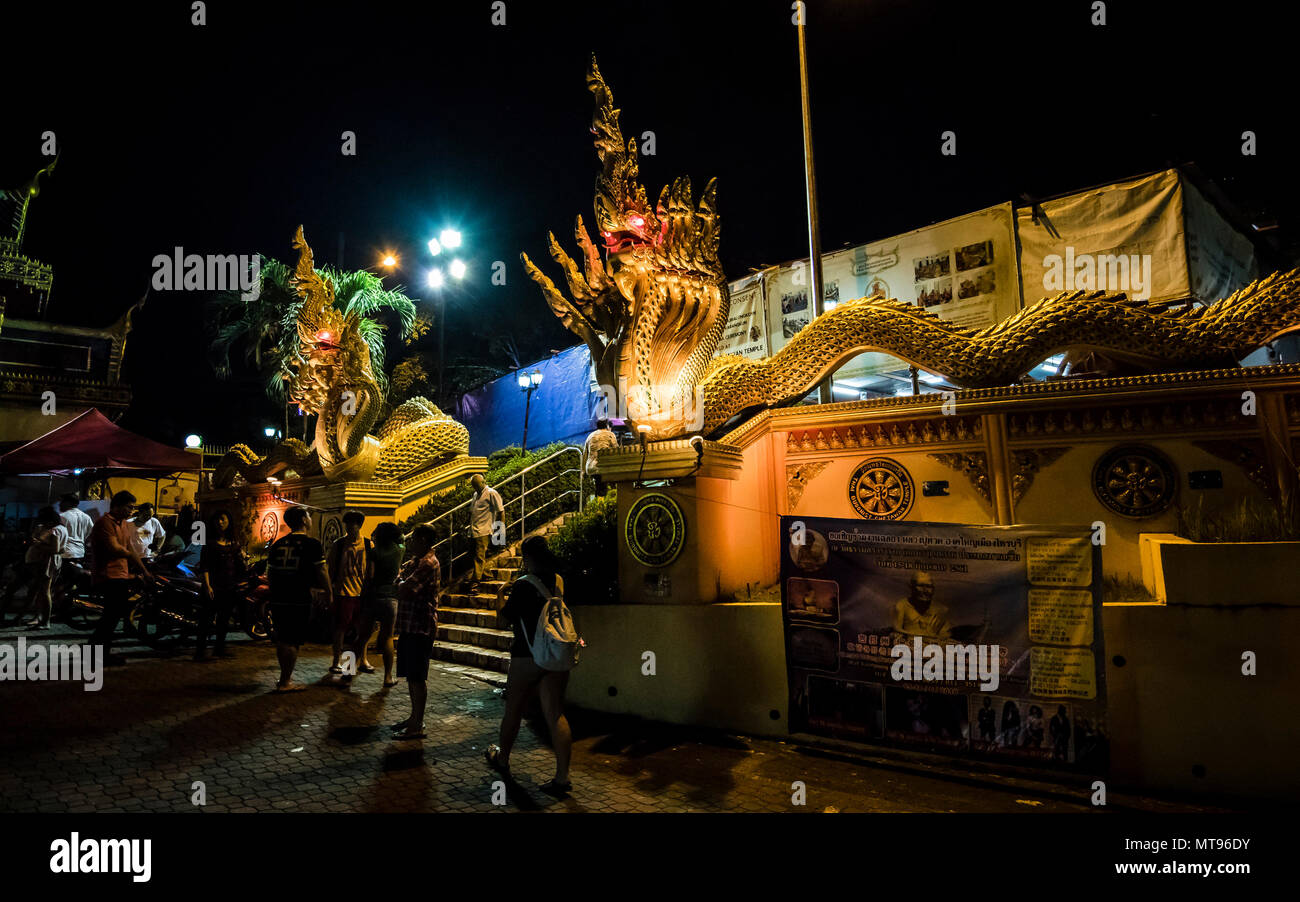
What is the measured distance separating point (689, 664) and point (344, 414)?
8766 mm

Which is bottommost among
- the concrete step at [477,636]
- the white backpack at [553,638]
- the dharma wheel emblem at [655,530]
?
the concrete step at [477,636]

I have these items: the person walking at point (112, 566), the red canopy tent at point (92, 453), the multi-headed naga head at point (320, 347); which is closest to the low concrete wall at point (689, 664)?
the person walking at point (112, 566)

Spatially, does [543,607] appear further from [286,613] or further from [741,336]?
[741,336]

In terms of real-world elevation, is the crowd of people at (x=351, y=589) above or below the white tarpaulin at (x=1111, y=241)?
below

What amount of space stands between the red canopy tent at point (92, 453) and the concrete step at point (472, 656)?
9065 mm

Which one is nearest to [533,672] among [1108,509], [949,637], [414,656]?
[414,656]

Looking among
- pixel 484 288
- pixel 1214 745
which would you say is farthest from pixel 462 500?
pixel 484 288

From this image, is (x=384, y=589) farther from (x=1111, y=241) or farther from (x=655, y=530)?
(x=1111, y=241)

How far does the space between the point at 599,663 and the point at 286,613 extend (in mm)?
3392

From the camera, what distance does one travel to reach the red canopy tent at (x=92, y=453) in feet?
44.0

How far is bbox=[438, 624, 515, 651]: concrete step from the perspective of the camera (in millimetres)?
8938

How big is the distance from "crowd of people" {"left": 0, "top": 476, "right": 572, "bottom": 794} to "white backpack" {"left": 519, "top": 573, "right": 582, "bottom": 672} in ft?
0.12

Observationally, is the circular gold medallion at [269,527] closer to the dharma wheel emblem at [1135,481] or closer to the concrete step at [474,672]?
the concrete step at [474,672]

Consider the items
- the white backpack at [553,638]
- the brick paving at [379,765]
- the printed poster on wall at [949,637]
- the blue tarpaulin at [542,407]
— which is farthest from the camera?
the blue tarpaulin at [542,407]
